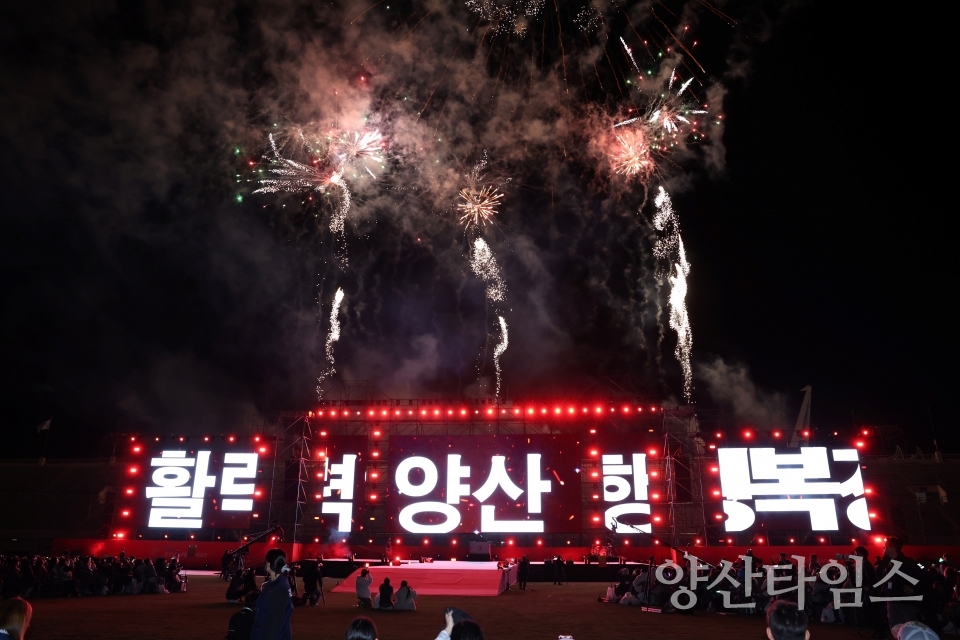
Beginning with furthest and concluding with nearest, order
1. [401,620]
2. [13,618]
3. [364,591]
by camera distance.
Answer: [364,591] < [401,620] < [13,618]

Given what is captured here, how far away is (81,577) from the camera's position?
52.0ft

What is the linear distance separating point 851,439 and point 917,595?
19.6 meters

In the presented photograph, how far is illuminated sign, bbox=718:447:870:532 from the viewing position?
78.4ft

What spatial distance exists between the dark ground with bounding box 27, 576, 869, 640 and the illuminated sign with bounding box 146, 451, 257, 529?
36.4 ft

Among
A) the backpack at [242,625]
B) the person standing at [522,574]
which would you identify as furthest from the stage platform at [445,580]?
the backpack at [242,625]

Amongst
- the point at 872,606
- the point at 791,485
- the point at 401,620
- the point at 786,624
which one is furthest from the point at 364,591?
the point at 791,485

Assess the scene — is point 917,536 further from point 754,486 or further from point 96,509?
point 96,509

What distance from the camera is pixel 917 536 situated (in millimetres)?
28953

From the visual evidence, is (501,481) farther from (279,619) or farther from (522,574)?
(279,619)

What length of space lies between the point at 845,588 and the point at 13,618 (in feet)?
42.9

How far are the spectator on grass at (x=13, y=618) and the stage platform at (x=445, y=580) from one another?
610 inches

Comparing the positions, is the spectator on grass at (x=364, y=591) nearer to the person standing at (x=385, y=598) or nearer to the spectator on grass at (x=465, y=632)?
the person standing at (x=385, y=598)

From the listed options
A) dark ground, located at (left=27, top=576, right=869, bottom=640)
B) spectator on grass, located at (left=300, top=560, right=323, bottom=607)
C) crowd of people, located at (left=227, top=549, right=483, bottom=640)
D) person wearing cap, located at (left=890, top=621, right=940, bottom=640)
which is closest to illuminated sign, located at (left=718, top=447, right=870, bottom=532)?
dark ground, located at (left=27, top=576, right=869, bottom=640)

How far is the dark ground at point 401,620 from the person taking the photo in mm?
9812
